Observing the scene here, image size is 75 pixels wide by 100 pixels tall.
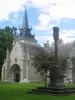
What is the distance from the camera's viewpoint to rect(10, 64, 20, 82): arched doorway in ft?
230

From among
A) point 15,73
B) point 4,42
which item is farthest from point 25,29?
point 15,73

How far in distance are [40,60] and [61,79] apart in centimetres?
1271

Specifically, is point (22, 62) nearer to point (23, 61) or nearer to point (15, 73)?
point (23, 61)

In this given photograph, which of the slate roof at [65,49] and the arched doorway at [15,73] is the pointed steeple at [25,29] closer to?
the arched doorway at [15,73]

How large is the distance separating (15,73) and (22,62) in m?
5.54

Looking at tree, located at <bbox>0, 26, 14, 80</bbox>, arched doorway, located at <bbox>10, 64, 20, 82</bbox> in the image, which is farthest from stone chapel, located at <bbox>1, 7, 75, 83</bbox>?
tree, located at <bbox>0, 26, 14, 80</bbox>

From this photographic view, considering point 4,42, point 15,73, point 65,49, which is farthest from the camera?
point 4,42

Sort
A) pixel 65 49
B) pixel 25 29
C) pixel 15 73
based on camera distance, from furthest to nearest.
A: 1. pixel 25 29
2. pixel 15 73
3. pixel 65 49

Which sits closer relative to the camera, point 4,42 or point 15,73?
point 15,73

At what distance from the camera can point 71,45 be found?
219 ft

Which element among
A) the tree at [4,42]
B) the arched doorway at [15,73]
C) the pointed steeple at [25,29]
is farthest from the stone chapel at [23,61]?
the tree at [4,42]

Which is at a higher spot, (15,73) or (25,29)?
(25,29)

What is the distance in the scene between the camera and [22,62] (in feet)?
219

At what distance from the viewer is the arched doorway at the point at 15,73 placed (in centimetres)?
6999
